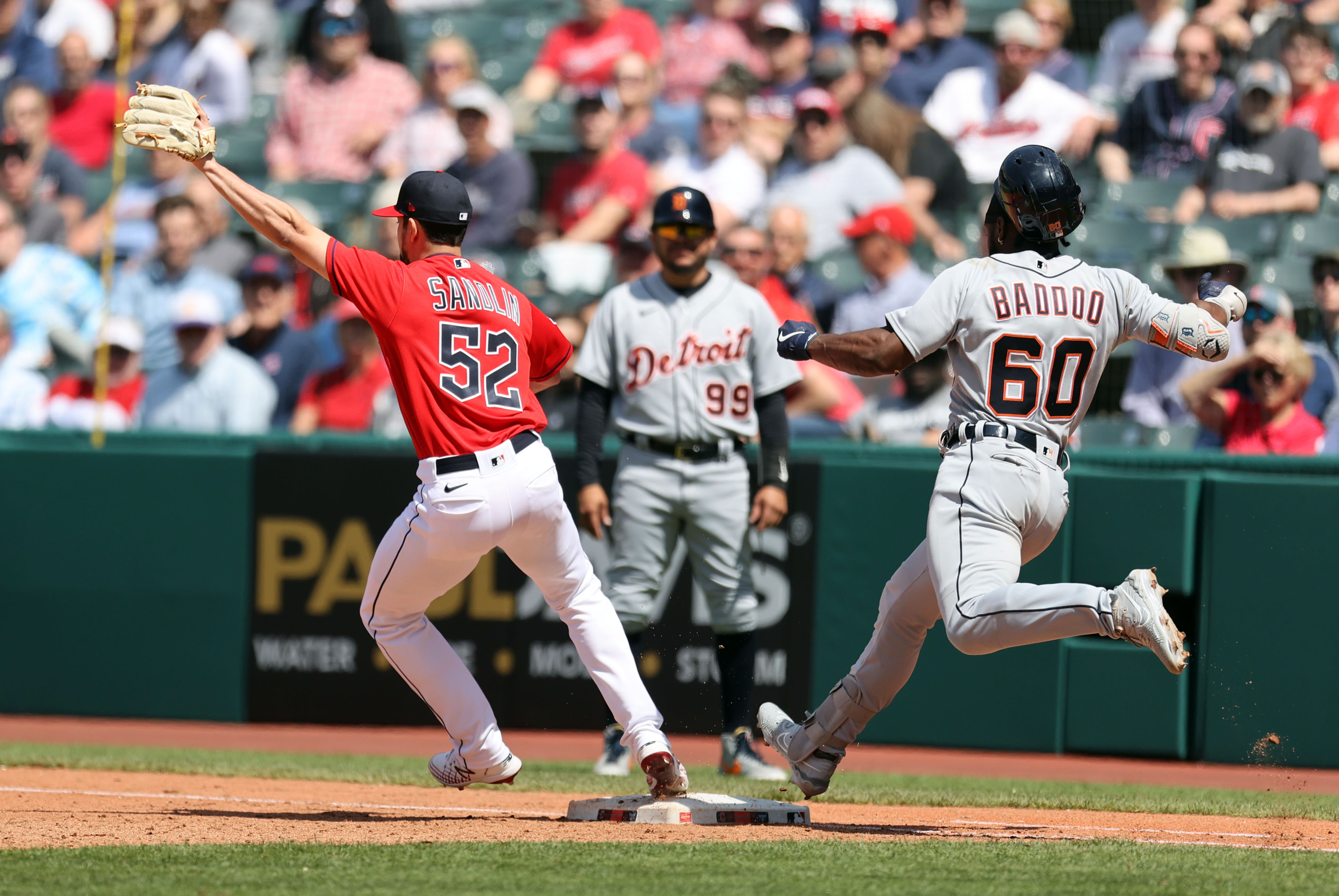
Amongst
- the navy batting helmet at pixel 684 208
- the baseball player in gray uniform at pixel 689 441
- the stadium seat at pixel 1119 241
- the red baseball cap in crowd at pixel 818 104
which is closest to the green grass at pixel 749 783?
the baseball player in gray uniform at pixel 689 441

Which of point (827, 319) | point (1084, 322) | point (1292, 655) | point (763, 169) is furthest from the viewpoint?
point (763, 169)

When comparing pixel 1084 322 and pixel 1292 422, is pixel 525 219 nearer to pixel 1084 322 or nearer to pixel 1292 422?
pixel 1292 422

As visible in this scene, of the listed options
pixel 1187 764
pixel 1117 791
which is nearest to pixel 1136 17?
pixel 1187 764

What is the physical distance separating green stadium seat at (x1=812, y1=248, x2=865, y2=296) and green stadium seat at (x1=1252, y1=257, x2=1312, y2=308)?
87.5 inches

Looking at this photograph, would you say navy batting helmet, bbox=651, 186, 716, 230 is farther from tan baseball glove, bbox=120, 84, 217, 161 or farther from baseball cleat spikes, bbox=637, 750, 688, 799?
baseball cleat spikes, bbox=637, 750, 688, 799

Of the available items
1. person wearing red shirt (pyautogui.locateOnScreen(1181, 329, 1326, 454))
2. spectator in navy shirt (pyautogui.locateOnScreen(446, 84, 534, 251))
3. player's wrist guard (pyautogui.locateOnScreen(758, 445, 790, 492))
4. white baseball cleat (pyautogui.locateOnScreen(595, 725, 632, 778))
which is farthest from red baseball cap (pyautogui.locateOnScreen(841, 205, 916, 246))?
white baseball cleat (pyautogui.locateOnScreen(595, 725, 632, 778))

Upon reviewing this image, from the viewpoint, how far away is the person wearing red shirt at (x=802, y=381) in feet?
27.0

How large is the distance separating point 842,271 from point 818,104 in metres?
1.15

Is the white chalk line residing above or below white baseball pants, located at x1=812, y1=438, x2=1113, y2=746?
below

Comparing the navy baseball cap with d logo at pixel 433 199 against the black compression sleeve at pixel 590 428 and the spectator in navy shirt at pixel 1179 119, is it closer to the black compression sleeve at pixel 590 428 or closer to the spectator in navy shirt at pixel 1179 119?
the black compression sleeve at pixel 590 428

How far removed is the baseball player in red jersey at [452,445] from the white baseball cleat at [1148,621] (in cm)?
141

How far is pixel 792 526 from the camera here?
799 cm

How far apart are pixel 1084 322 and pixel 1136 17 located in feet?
23.1

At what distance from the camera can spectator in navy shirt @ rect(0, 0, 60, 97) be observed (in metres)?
13.0
